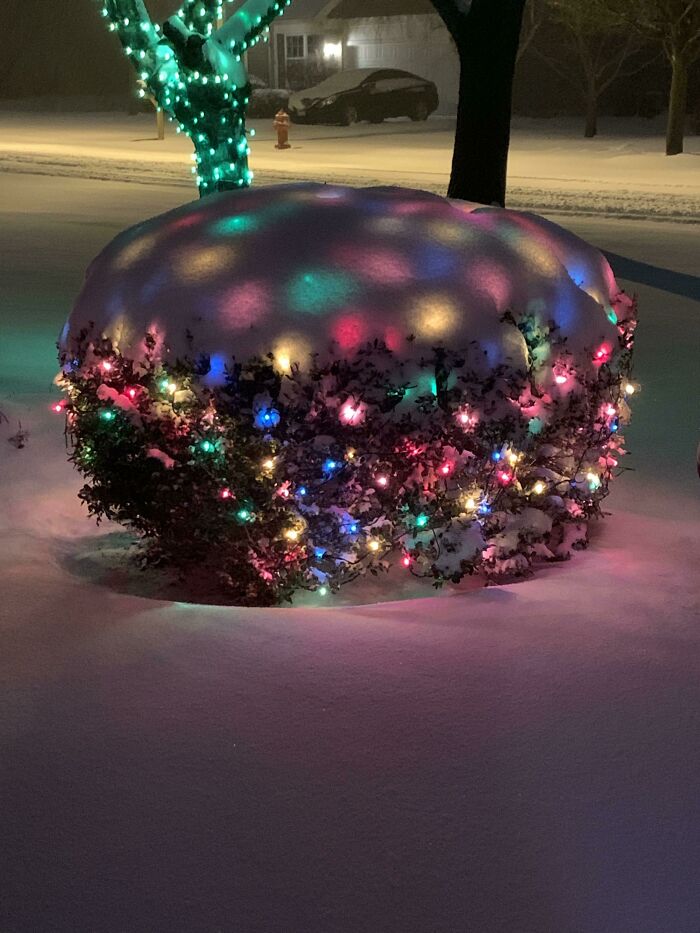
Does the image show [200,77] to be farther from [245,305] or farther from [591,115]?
[591,115]

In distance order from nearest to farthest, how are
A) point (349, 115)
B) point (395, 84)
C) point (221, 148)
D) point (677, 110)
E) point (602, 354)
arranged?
point (602, 354) < point (221, 148) < point (677, 110) < point (349, 115) < point (395, 84)

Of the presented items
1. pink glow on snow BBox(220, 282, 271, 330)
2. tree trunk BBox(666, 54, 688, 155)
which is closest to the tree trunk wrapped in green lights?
pink glow on snow BBox(220, 282, 271, 330)

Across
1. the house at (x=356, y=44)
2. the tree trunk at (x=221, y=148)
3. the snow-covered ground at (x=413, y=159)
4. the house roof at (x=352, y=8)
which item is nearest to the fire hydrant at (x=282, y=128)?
the snow-covered ground at (x=413, y=159)

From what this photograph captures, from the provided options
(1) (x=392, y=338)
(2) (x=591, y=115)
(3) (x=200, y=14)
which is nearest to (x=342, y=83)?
(2) (x=591, y=115)

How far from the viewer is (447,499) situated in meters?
4.48

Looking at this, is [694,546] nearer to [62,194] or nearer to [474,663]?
[474,663]

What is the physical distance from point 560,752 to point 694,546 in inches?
78.4

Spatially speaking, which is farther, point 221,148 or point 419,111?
point 419,111

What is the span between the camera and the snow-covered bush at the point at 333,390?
4320 mm

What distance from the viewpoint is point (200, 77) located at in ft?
32.3

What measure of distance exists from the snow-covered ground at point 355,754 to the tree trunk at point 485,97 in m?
8.76

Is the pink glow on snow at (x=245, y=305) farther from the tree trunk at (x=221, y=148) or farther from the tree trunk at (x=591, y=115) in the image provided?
the tree trunk at (x=591, y=115)

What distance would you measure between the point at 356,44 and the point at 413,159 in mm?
24549

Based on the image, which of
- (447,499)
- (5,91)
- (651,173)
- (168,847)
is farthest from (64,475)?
(5,91)
